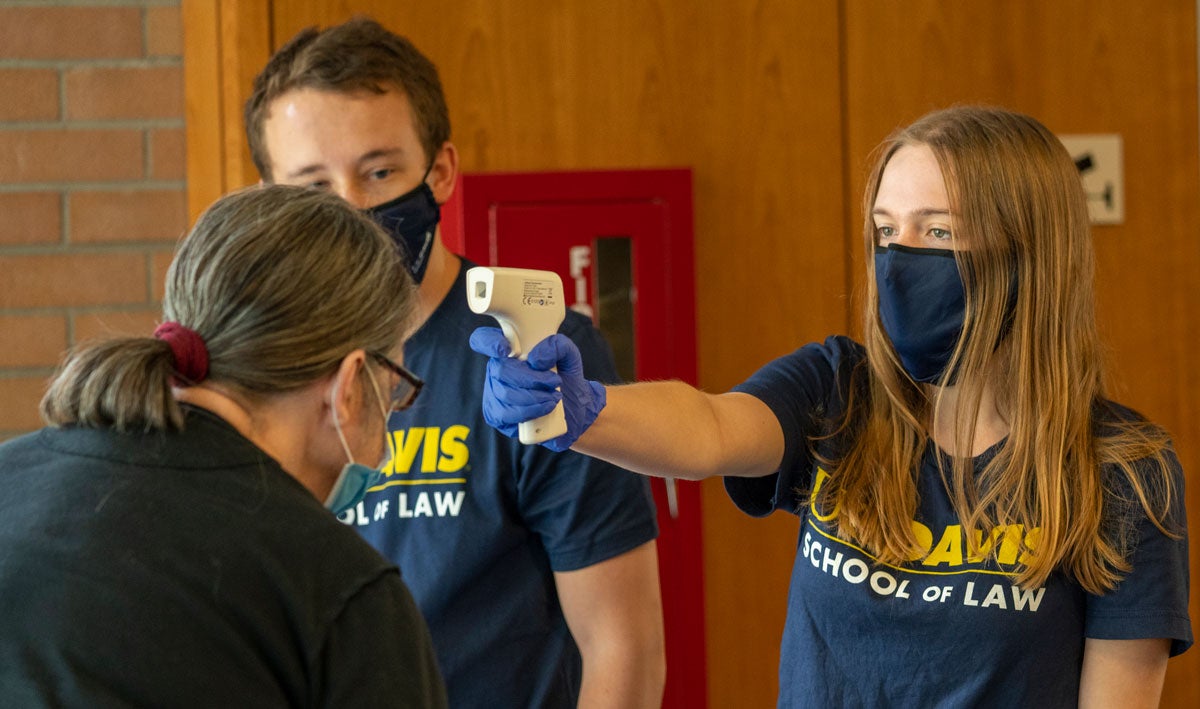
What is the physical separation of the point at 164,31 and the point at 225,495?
166cm

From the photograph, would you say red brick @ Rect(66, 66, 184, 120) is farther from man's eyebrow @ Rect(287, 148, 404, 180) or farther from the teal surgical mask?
the teal surgical mask

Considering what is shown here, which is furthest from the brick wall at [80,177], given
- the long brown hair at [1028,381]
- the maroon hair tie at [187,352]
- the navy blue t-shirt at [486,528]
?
the long brown hair at [1028,381]

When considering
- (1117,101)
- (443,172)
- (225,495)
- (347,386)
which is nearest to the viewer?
(225,495)

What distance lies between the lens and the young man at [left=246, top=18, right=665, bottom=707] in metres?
1.41

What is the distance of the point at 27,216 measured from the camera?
2.23 m

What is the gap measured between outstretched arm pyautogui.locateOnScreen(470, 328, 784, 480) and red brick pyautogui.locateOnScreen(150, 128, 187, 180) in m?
1.32

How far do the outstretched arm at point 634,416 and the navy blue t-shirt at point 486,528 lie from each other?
18cm

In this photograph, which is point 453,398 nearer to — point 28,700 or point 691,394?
point 691,394

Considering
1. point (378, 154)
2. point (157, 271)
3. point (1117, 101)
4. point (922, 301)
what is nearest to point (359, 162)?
point (378, 154)

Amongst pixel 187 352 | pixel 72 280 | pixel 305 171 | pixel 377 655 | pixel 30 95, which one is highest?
pixel 30 95

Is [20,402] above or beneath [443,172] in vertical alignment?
beneath

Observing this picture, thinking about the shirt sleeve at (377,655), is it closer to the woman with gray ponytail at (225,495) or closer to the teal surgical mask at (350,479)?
the woman with gray ponytail at (225,495)

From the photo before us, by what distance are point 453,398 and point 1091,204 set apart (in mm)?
1590

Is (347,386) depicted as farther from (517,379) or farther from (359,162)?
(359,162)
